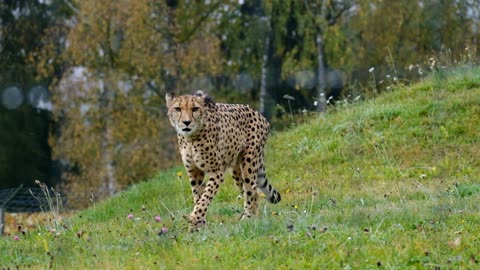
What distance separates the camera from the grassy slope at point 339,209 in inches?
197

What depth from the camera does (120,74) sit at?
22828mm

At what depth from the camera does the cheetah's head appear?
6672 millimetres

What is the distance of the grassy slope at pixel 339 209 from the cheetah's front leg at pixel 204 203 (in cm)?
11

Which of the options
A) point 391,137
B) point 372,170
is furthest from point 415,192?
point 391,137

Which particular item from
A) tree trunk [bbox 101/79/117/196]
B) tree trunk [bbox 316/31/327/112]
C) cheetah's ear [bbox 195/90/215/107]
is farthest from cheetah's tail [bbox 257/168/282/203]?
tree trunk [bbox 101/79/117/196]

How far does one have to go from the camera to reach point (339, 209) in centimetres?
710

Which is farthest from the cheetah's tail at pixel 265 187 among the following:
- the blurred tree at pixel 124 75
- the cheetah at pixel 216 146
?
the blurred tree at pixel 124 75

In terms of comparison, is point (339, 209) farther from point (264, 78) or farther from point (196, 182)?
point (264, 78)

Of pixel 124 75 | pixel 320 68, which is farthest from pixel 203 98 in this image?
pixel 124 75

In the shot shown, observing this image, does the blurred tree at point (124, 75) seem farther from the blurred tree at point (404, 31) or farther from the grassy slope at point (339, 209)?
the grassy slope at point (339, 209)

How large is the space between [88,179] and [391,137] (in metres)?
11.6

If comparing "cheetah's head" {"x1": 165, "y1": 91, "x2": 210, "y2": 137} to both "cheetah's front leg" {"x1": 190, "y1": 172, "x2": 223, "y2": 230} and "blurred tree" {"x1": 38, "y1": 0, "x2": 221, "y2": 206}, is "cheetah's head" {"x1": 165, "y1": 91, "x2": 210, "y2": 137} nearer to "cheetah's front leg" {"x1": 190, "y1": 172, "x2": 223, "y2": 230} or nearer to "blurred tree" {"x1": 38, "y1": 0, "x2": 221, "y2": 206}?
"cheetah's front leg" {"x1": 190, "y1": 172, "x2": 223, "y2": 230}

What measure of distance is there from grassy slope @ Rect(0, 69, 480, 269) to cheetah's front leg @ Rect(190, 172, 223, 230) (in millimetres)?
108

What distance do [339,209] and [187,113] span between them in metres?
1.47
